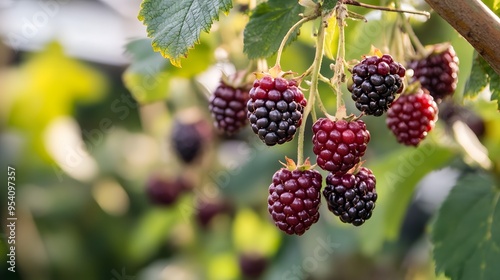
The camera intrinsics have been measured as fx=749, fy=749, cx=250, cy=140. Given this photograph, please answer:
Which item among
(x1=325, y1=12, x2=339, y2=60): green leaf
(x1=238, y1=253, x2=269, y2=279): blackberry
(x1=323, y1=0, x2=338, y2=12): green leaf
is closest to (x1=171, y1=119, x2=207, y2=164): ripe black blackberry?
(x1=238, y1=253, x2=269, y2=279): blackberry

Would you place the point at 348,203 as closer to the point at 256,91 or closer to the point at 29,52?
the point at 256,91

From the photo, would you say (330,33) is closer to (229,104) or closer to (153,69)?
(229,104)

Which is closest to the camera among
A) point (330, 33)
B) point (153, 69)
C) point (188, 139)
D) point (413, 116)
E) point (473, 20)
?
point (473, 20)

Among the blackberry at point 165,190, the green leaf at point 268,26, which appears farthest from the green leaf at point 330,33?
the blackberry at point 165,190

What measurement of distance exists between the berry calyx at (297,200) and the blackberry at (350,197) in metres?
0.03

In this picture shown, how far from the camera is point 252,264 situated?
2.97m

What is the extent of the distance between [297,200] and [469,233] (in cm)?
60

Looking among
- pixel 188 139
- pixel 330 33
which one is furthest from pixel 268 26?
pixel 188 139

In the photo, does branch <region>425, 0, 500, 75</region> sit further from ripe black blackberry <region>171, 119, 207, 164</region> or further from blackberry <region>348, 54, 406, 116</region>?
ripe black blackberry <region>171, 119, 207, 164</region>

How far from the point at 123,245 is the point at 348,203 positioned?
281 centimetres

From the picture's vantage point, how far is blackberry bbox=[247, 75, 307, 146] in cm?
118

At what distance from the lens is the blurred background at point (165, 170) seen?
2.22 m

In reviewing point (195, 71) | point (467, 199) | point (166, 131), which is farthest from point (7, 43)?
point (467, 199)

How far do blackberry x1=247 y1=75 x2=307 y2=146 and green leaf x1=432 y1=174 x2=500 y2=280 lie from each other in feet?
2.01
